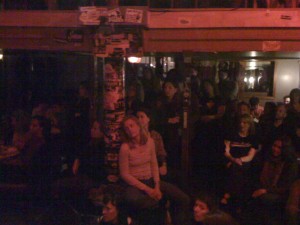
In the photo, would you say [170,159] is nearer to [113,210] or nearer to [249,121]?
[249,121]

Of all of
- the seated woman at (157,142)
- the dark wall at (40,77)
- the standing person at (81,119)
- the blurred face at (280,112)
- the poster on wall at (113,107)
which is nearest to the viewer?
the poster on wall at (113,107)

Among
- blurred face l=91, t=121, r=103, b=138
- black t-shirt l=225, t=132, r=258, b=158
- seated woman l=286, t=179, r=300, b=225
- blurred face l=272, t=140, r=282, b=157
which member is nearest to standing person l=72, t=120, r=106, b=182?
blurred face l=91, t=121, r=103, b=138

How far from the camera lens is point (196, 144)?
789 cm

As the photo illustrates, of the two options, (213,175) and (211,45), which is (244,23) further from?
(213,175)

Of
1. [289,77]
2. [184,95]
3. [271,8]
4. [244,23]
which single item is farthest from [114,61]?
[289,77]

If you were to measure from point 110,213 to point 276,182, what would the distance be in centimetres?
227

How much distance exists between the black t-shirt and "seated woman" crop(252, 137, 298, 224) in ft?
1.24

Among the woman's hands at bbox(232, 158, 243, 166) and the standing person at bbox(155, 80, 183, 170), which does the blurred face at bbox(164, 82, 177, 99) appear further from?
the woman's hands at bbox(232, 158, 243, 166)

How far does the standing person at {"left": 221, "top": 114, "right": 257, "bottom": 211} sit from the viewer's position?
263 inches

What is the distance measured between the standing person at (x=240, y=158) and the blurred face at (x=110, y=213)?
5.55 ft

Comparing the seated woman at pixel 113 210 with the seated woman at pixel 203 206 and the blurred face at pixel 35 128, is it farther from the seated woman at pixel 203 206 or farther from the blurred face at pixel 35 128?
the blurred face at pixel 35 128

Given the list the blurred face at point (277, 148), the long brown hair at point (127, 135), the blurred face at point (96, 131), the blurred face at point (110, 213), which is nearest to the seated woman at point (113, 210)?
the blurred face at point (110, 213)

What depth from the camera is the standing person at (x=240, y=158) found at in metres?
6.67

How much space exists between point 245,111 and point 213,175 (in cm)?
111
